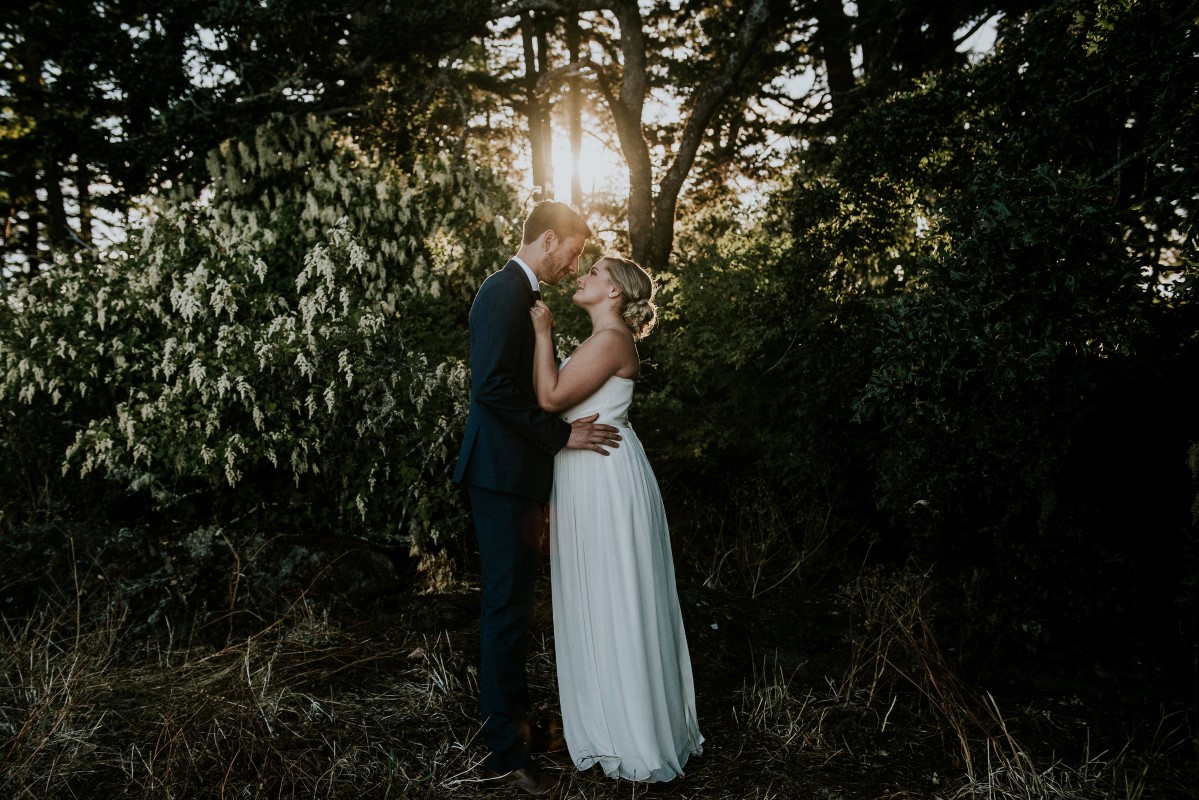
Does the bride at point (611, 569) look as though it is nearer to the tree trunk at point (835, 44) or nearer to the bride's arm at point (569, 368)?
the bride's arm at point (569, 368)

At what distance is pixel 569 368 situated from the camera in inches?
134

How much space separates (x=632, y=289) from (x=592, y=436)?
677mm

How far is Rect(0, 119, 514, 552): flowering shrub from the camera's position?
598 cm

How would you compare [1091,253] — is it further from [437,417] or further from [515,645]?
[437,417]

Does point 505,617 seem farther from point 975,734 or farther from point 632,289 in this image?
point 975,734

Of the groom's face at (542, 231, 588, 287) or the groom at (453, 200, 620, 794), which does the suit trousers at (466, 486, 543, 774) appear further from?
the groom's face at (542, 231, 588, 287)

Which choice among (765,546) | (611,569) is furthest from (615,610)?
(765,546)

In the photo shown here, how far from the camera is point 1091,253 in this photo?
12.0 feet

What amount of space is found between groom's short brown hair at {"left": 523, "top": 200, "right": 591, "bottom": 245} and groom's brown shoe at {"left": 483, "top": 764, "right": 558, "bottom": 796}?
7.26ft

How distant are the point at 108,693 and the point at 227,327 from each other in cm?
298

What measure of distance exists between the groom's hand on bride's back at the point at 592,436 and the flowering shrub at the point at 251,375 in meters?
2.84

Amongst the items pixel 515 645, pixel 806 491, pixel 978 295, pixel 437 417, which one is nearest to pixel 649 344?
pixel 806 491

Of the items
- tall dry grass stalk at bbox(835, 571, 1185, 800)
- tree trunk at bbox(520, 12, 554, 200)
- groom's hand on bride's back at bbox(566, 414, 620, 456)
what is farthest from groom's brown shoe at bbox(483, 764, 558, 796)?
tree trunk at bbox(520, 12, 554, 200)

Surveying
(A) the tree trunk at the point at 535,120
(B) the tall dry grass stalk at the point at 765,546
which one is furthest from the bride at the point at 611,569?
(A) the tree trunk at the point at 535,120
